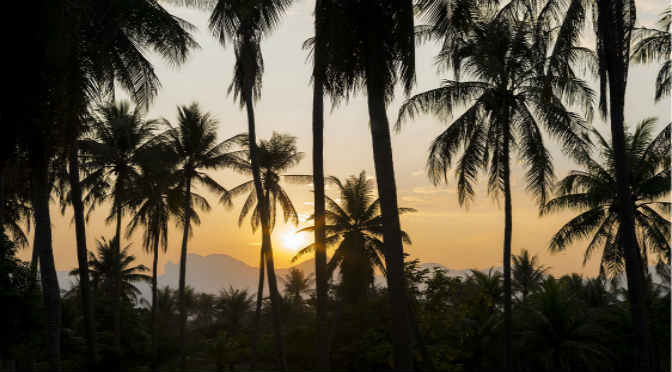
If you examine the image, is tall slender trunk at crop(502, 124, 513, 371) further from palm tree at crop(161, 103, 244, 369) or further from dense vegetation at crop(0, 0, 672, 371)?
palm tree at crop(161, 103, 244, 369)

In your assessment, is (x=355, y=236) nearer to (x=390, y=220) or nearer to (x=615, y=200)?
(x=615, y=200)

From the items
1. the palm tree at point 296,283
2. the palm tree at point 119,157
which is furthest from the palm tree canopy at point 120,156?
the palm tree at point 296,283

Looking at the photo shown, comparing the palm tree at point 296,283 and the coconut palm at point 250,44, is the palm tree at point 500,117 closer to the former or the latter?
the coconut palm at point 250,44

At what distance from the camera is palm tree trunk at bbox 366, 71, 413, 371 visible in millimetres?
10227

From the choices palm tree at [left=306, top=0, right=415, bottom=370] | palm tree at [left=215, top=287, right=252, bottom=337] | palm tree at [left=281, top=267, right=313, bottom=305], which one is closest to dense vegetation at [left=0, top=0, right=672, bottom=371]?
palm tree at [left=306, top=0, right=415, bottom=370]

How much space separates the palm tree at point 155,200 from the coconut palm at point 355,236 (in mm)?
7412

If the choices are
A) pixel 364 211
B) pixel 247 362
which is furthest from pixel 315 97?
pixel 247 362

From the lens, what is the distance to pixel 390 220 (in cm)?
1062

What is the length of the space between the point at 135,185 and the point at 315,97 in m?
14.4

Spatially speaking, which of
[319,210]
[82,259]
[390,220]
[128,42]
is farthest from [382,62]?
[82,259]

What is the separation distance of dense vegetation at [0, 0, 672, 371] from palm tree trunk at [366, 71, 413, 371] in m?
0.03

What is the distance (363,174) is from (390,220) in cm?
2618

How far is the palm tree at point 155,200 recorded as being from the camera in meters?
26.6

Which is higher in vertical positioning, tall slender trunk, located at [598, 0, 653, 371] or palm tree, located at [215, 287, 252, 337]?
tall slender trunk, located at [598, 0, 653, 371]
